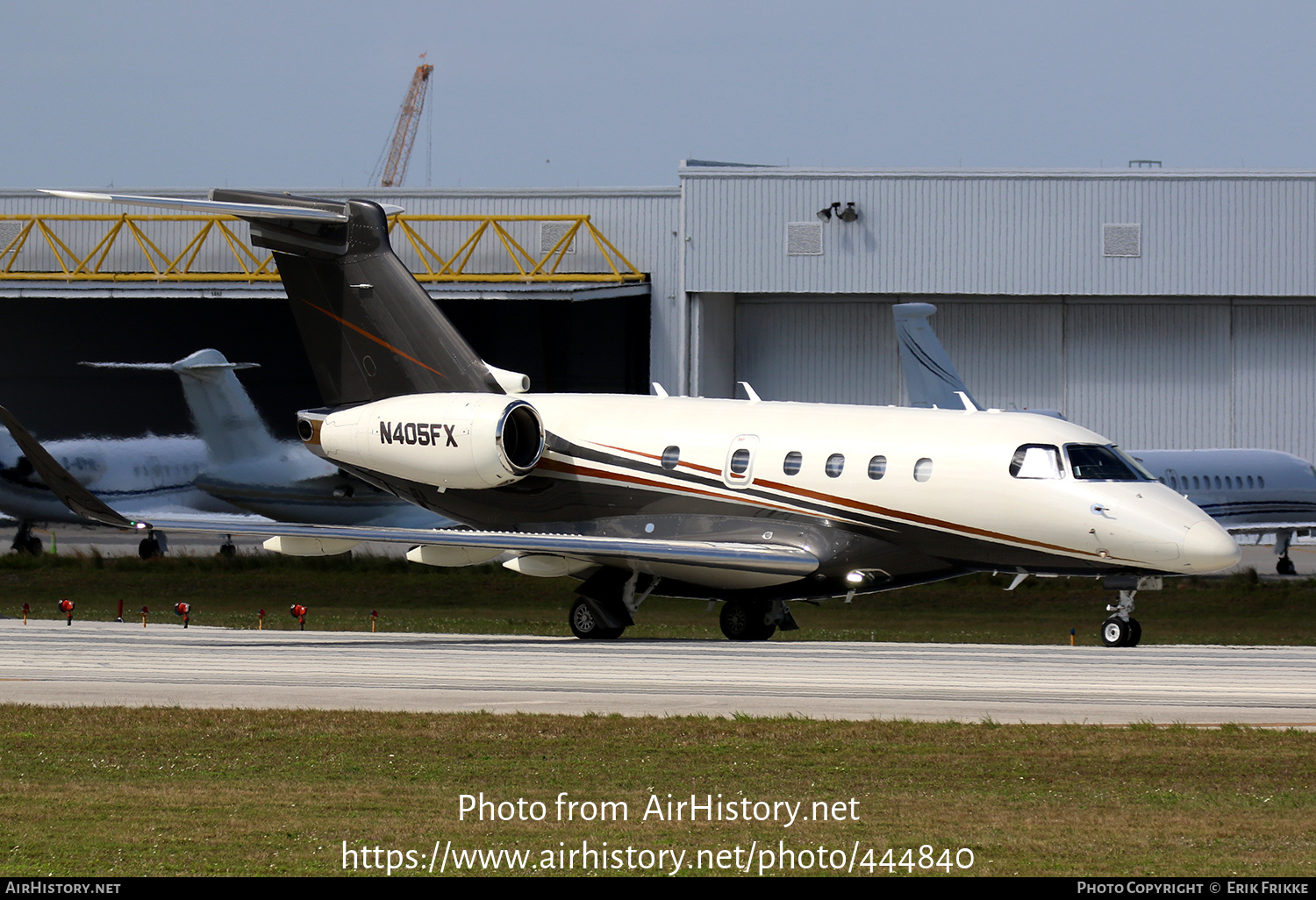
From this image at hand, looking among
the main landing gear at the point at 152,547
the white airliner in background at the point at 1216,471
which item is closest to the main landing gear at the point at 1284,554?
the white airliner in background at the point at 1216,471

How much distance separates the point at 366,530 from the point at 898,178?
92.7 ft

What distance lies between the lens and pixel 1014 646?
24.8 meters

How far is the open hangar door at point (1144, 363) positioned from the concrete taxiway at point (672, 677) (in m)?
24.2

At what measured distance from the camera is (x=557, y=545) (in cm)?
2330

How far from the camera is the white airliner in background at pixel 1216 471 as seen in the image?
43.2 m

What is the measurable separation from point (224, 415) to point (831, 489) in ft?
94.4

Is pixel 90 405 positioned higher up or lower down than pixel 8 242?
lower down

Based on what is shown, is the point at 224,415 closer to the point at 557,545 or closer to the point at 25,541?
the point at 25,541

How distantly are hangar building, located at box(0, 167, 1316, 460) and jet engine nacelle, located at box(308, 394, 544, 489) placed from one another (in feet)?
63.6

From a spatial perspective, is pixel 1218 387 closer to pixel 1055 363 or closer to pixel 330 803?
pixel 1055 363

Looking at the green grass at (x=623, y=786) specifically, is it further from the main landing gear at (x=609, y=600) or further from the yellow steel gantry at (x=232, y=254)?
the yellow steel gantry at (x=232, y=254)

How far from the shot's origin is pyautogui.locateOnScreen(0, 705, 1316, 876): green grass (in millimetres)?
9453
